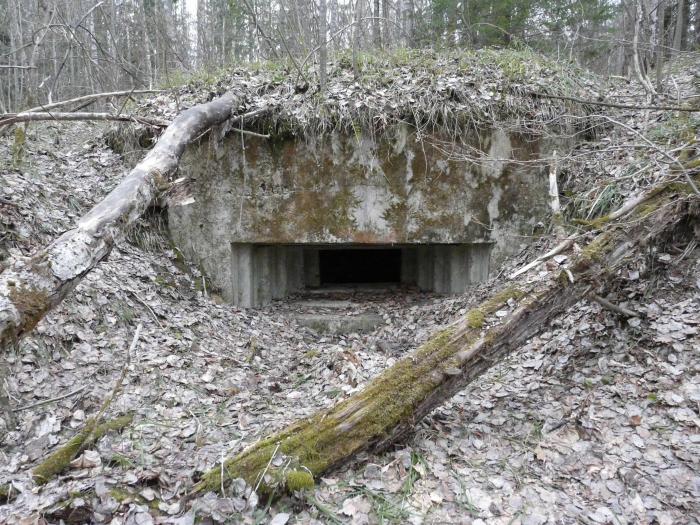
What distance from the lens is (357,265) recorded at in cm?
828

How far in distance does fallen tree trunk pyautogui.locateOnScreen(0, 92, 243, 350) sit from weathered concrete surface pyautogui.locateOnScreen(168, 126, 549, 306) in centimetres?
150

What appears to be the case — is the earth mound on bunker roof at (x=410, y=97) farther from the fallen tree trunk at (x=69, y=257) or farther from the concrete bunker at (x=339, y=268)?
the fallen tree trunk at (x=69, y=257)

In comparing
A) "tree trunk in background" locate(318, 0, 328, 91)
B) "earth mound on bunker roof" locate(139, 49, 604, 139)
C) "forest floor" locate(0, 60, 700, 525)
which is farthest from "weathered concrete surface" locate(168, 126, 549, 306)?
"forest floor" locate(0, 60, 700, 525)

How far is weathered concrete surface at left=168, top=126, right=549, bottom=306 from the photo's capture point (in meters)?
4.95

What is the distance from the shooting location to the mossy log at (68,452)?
205 cm

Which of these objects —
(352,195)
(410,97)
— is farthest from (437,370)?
(410,97)

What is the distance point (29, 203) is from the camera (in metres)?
3.90

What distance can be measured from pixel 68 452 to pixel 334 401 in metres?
1.42

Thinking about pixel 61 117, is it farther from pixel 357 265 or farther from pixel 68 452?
pixel 357 265

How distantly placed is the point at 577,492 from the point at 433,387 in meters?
0.78

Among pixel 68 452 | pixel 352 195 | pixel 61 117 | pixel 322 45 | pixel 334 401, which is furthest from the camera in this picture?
pixel 352 195

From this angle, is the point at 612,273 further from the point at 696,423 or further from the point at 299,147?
the point at 299,147

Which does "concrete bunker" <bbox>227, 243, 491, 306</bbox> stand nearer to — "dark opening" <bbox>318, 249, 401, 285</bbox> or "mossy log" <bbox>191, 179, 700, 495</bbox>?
"dark opening" <bbox>318, 249, 401, 285</bbox>

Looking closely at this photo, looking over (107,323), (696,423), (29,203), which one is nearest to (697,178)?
(696,423)
